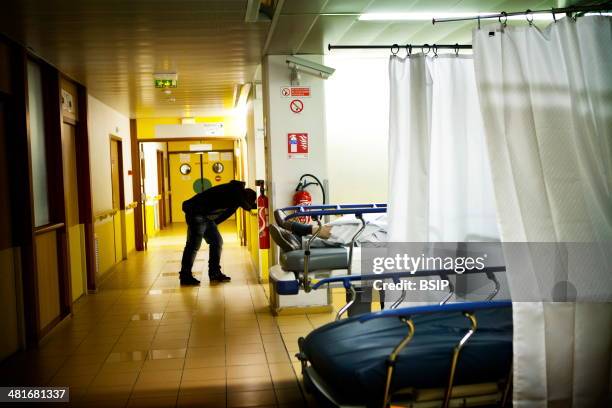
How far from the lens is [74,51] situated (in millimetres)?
5242

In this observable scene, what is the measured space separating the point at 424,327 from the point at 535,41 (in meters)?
1.34

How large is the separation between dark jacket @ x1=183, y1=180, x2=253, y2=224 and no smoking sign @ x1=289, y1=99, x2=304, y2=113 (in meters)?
1.76

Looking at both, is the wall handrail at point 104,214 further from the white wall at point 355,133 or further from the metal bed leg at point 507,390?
the metal bed leg at point 507,390

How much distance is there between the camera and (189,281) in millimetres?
7547

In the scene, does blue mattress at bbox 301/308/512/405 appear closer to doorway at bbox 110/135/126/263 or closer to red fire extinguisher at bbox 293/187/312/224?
red fire extinguisher at bbox 293/187/312/224

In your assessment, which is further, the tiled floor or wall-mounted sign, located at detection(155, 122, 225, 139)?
wall-mounted sign, located at detection(155, 122, 225, 139)

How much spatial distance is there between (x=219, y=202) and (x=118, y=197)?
116 inches

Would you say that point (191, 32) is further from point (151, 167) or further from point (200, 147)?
point (200, 147)

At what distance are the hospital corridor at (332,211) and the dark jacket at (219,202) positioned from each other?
0.09 feet

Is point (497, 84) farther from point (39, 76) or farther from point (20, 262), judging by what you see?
point (39, 76)

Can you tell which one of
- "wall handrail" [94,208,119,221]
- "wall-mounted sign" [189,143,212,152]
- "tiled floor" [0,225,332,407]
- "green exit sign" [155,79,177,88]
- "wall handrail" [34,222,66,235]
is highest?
"green exit sign" [155,79,177,88]

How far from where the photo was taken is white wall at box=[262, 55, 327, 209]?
5605 mm

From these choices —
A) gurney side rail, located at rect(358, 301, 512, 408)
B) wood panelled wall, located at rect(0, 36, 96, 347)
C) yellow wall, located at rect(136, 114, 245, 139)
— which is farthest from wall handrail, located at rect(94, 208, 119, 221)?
gurney side rail, located at rect(358, 301, 512, 408)

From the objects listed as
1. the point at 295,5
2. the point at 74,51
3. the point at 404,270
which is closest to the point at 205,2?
the point at 295,5
